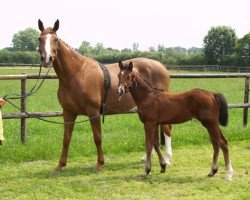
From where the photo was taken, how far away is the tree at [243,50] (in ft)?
203

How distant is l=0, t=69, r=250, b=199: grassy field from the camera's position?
5.26 m

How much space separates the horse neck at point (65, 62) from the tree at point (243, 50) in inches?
2289

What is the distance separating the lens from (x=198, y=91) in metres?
5.91

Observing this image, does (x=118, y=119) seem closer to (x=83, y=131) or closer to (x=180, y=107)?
(x=83, y=131)

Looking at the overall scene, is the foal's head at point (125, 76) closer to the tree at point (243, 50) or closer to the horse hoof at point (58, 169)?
the horse hoof at point (58, 169)

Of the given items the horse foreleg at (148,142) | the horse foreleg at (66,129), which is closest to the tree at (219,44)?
the horse foreleg at (66,129)

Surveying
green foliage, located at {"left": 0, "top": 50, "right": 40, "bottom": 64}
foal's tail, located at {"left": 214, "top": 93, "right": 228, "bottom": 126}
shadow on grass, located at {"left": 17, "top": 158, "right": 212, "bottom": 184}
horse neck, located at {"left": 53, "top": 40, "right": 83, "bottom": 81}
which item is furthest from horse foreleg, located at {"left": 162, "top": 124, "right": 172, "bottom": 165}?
green foliage, located at {"left": 0, "top": 50, "right": 40, "bottom": 64}

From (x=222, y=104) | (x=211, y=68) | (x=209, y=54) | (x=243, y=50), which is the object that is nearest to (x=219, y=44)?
(x=209, y=54)

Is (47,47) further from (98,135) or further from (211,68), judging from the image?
(211,68)

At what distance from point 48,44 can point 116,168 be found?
2.40 metres

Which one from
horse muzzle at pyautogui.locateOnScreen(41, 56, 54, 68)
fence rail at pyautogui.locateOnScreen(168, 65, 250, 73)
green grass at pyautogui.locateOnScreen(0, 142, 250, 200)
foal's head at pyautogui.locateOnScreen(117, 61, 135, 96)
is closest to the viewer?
green grass at pyautogui.locateOnScreen(0, 142, 250, 200)

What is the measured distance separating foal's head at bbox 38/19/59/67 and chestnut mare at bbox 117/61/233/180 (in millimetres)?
1009

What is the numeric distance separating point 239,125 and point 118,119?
140 inches

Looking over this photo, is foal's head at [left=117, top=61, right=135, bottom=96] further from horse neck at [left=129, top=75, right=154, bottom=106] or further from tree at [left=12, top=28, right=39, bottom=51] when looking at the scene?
tree at [left=12, top=28, right=39, bottom=51]
